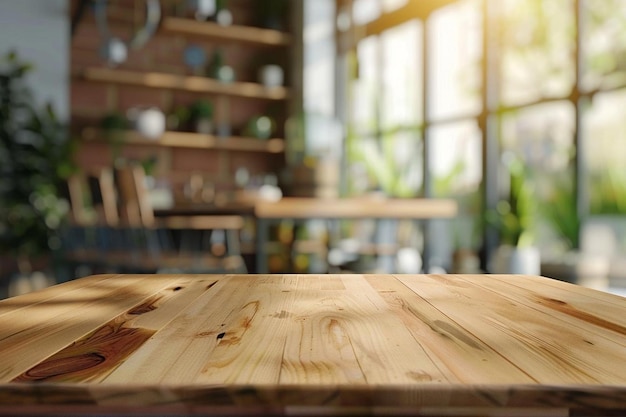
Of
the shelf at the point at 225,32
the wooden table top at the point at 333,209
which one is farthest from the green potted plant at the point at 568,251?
the shelf at the point at 225,32

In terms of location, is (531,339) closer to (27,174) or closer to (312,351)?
(312,351)

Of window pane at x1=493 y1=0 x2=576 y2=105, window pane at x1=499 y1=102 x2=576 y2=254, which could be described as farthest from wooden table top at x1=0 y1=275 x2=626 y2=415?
window pane at x1=493 y1=0 x2=576 y2=105

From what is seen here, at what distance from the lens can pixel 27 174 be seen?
15.7 feet

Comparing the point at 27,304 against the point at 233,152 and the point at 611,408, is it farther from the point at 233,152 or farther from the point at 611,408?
the point at 233,152

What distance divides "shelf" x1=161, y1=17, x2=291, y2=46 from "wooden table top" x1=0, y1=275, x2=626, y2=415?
189 inches

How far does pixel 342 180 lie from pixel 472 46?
1.99m

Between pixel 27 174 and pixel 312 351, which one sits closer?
pixel 312 351

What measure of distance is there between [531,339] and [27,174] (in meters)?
4.75

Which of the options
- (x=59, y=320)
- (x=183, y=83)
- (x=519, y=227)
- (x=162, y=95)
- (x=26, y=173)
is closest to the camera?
(x=59, y=320)

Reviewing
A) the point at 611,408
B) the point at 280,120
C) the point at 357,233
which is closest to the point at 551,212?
the point at 357,233

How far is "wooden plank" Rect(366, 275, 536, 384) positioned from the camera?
576 mm

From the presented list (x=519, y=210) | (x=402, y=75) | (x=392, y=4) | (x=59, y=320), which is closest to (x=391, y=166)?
(x=402, y=75)

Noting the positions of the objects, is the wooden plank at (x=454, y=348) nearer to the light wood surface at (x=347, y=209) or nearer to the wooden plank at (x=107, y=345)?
the wooden plank at (x=107, y=345)

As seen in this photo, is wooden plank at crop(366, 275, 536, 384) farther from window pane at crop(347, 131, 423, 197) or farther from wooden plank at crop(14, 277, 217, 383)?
window pane at crop(347, 131, 423, 197)
